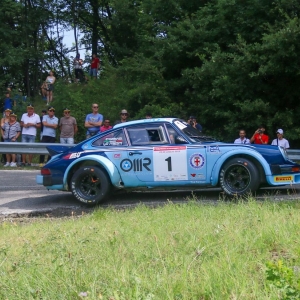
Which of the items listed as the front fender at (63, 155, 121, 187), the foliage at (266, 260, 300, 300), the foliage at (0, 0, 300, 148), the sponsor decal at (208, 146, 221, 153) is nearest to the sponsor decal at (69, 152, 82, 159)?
the front fender at (63, 155, 121, 187)

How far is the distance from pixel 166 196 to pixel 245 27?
1222 centimetres

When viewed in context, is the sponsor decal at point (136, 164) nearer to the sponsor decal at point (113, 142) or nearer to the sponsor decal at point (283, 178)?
the sponsor decal at point (113, 142)

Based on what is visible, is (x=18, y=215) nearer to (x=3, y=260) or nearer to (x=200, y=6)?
(x=3, y=260)

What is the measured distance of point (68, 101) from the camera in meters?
27.3

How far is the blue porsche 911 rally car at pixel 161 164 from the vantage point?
11.3 meters

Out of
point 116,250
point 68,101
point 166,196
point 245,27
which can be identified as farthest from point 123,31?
point 116,250

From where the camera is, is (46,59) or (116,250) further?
(46,59)

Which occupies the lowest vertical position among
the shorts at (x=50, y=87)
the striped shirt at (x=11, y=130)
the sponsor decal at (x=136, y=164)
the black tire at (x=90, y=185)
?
the black tire at (x=90, y=185)

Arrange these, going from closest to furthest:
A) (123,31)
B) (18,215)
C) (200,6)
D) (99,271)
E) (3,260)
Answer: (99,271), (3,260), (18,215), (200,6), (123,31)

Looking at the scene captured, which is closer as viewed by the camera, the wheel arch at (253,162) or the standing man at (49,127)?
the wheel arch at (253,162)

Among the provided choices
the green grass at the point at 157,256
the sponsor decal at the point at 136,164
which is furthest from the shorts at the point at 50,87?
the green grass at the point at 157,256

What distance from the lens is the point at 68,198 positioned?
1280 centimetres

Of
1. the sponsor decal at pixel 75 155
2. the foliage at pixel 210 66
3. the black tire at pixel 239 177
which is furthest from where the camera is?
the foliage at pixel 210 66

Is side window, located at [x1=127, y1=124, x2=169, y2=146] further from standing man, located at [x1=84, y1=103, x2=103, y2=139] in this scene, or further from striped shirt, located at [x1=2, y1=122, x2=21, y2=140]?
striped shirt, located at [x1=2, y1=122, x2=21, y2=140]
